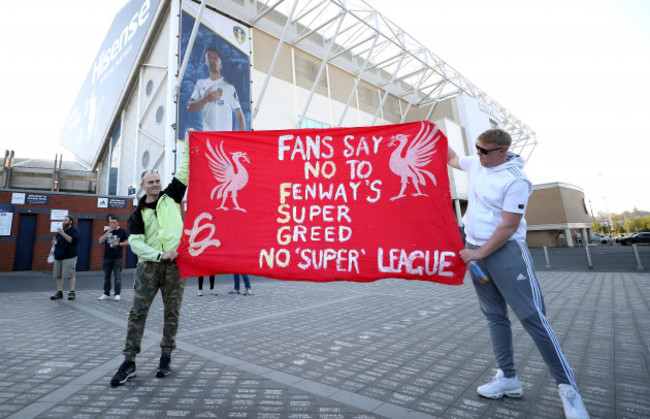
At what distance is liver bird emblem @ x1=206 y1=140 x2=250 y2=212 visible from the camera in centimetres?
352

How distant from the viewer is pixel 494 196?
2.54m

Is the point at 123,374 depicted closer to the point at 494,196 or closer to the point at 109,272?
the point at 494,196

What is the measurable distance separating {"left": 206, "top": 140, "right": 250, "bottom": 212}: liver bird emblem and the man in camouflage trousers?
0.41m

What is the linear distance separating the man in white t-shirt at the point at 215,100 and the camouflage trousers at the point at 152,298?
13849 millimetres

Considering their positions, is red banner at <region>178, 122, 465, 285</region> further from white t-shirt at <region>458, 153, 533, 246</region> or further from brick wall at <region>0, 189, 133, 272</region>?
brick wall at <region>0, 189, 133, 272</region>

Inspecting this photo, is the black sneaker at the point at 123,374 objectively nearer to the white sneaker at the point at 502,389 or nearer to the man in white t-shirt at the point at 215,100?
the white sneaker at the point at 502,389

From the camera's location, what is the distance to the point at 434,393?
281cm

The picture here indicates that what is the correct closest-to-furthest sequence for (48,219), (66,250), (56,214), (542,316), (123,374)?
(542,316) → (123,374) → (66,250) → (48,219) → (56,214)

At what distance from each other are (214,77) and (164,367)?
16.9 metres

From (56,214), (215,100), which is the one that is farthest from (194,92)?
(56,214)

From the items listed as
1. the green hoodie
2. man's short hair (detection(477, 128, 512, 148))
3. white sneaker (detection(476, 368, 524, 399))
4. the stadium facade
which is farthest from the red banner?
the stadium facade

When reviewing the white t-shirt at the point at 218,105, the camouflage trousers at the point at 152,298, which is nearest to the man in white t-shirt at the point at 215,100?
the white t-shirt at the point at 218,105

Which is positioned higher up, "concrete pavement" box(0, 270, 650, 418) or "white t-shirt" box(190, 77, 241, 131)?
"white t-shirt" box(190, 77, 241, 131)

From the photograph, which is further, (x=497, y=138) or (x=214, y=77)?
(x=214, y=77)
